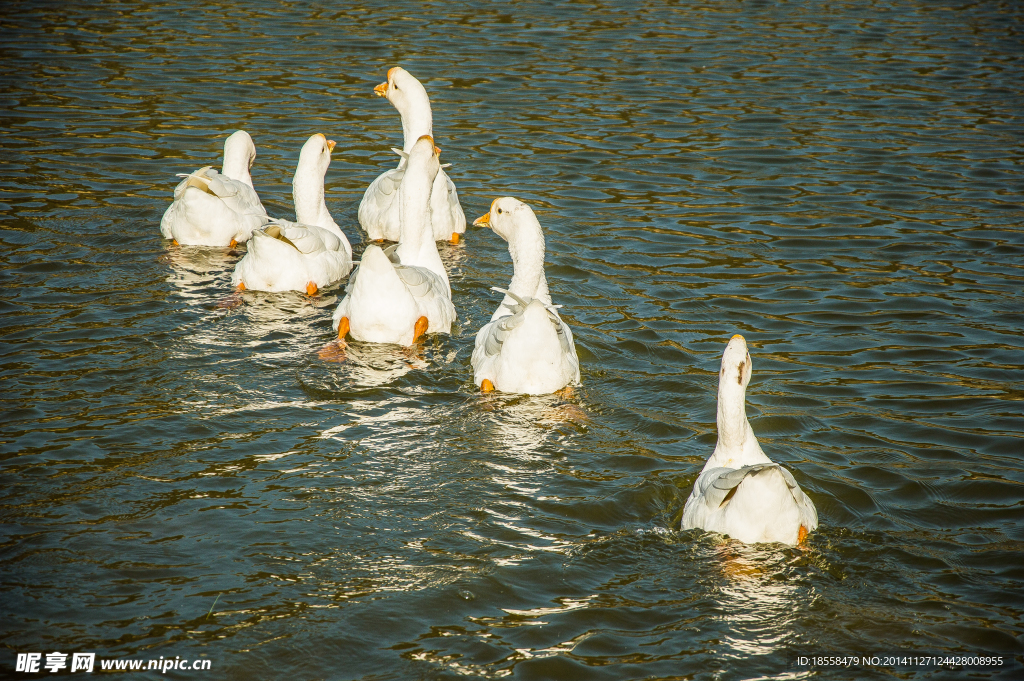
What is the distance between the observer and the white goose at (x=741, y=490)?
4.56 meters

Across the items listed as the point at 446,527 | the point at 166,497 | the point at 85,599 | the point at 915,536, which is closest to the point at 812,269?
the point at 915,536

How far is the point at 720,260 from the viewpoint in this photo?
8.94m

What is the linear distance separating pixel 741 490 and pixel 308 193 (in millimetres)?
5453

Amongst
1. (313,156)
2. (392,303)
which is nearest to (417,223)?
(392,303)

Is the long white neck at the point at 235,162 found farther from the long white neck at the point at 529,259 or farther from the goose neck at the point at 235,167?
the long white neck at the point at 529,259

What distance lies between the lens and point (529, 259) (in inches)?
275

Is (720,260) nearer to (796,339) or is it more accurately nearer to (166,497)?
(796,339)

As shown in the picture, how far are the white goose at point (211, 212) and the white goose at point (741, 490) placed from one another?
Result: 5.52m

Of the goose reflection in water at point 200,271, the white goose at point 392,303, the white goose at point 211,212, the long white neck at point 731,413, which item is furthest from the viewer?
the white goose at point 211,212

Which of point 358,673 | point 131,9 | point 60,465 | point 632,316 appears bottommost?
point 358,673

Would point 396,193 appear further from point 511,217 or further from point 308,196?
point 511,217

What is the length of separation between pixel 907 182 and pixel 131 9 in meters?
14.1

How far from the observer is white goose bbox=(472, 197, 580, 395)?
247 inches

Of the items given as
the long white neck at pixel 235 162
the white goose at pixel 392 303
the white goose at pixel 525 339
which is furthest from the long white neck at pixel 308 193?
the white goose at pixel 525 339
